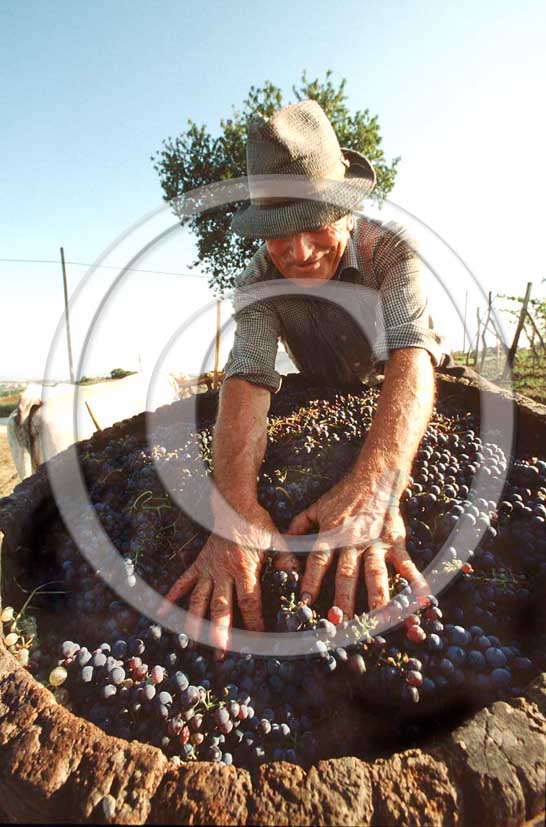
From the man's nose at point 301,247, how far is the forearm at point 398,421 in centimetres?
53

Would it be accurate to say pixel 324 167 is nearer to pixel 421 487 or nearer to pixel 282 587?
pixel 421 487

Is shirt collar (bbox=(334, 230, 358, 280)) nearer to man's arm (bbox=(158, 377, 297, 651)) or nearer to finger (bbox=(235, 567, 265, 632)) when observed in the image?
man's arm (bbox=(158, 377, 297, 651))

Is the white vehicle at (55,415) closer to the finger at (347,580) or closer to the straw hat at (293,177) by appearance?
the straw hat at (293,177)

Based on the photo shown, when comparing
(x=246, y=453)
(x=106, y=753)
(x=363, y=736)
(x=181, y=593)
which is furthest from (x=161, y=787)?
(x=246, y=453)

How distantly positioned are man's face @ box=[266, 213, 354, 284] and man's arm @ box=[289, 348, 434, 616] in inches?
20.7

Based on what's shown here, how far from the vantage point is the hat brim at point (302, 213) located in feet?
5.76

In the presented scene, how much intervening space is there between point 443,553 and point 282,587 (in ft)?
1.55

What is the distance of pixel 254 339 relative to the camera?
2.04m

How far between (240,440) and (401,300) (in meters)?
0.87

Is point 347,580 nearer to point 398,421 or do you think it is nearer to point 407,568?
point 407,568

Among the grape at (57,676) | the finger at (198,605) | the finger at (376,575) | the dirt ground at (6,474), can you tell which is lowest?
the dirt ground at (6,474)

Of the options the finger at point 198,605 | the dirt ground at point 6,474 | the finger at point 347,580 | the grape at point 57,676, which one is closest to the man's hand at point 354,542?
the finger at point 347,580

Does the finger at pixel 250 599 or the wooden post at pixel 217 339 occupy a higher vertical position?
the wooden post at pixel 217 339

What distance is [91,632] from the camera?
49.6 inches
